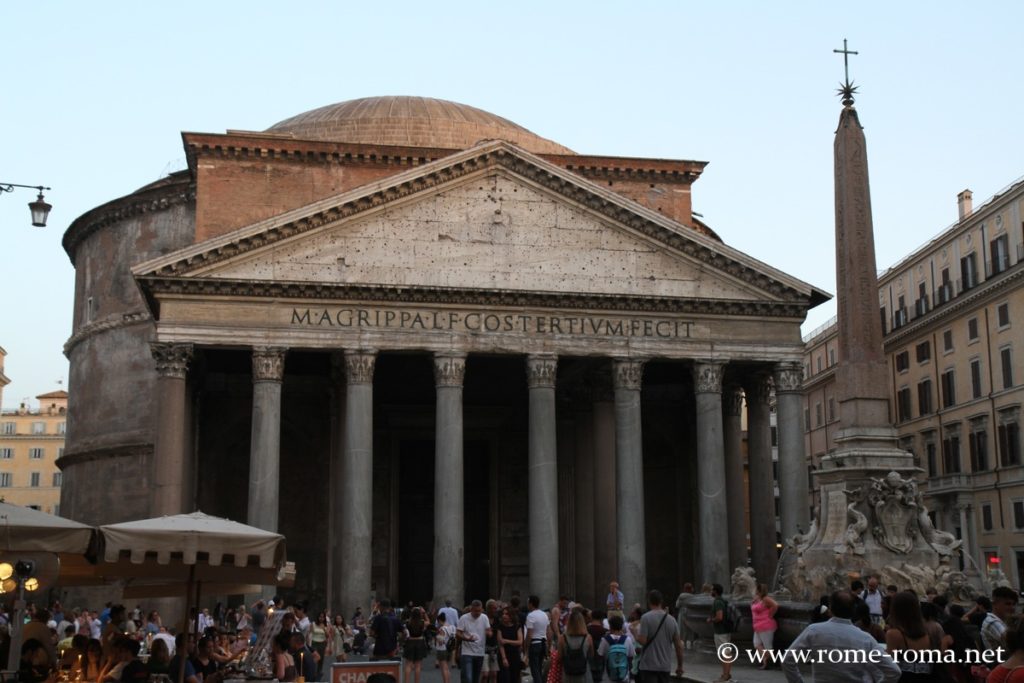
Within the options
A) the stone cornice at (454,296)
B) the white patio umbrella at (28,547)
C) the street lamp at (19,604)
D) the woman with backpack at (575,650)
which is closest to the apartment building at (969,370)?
the stone cornice at (454,296)

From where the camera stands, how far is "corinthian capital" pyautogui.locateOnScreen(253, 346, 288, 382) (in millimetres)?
26172

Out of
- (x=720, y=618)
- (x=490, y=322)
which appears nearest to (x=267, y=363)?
(x=490, y=322)

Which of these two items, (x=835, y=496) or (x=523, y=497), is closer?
(x=835, y=496)

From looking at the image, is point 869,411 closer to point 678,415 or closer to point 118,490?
point 678,415

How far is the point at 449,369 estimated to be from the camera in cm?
2684

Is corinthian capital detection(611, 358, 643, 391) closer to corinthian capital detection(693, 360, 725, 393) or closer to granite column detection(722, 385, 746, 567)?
corinthian capital detection(693, 360, 725, 393)

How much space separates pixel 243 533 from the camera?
9680 mm

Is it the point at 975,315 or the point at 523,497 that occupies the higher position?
the point at 975,315

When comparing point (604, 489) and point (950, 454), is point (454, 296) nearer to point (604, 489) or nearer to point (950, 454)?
point (604, 489)

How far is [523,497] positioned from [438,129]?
41.8 feet

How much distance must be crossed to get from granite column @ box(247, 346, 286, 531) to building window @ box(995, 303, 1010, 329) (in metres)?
21.8

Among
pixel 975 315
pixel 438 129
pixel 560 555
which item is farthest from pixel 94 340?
pixel 975 315

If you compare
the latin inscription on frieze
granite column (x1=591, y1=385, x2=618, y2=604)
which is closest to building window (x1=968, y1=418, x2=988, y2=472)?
the latin inscription on frieze

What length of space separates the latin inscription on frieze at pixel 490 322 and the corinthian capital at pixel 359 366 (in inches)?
23.8
